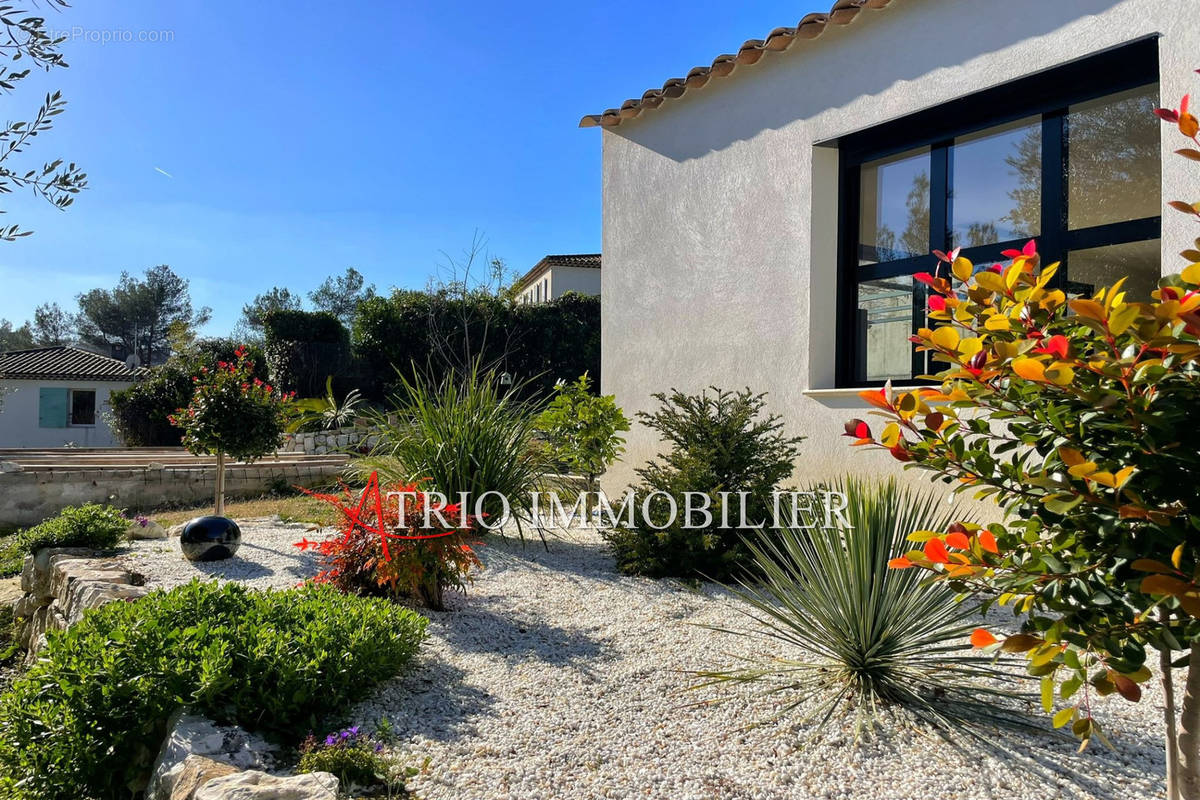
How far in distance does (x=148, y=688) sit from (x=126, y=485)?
30.1ft

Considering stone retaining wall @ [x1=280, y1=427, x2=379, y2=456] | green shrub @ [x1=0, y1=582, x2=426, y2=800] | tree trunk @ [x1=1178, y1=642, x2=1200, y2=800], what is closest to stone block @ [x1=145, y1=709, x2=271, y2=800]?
green shrub @ [x1=0, y1=582, x2=426, y2=800]

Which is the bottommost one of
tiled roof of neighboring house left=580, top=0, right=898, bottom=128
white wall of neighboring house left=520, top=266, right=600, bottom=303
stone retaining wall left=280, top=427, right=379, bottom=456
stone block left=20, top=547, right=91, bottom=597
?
stone block left=20, top=547, right=91, bottom=597

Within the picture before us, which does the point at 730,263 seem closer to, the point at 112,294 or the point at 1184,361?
the point at 1184,361

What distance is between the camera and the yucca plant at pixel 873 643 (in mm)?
2711

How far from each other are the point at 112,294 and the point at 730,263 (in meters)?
38.4

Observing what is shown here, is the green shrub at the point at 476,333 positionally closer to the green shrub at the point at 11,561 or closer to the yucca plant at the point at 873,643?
the green shrub at the point at 11,561

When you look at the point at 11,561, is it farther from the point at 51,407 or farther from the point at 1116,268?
the point at 51,407

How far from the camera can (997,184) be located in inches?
209

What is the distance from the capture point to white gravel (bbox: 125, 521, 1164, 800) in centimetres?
226

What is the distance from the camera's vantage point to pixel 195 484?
10.6 metres

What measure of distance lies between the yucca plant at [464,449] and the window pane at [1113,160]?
4.31 metres

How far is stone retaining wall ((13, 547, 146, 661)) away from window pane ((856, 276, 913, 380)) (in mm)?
5430

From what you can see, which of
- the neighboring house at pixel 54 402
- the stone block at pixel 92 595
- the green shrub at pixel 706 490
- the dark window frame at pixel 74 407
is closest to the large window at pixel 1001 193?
the green shrub at pixel 706 490

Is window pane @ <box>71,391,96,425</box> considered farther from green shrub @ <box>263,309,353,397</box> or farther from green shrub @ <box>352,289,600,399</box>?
green shrub @ <box>352,289,600,399</box>
